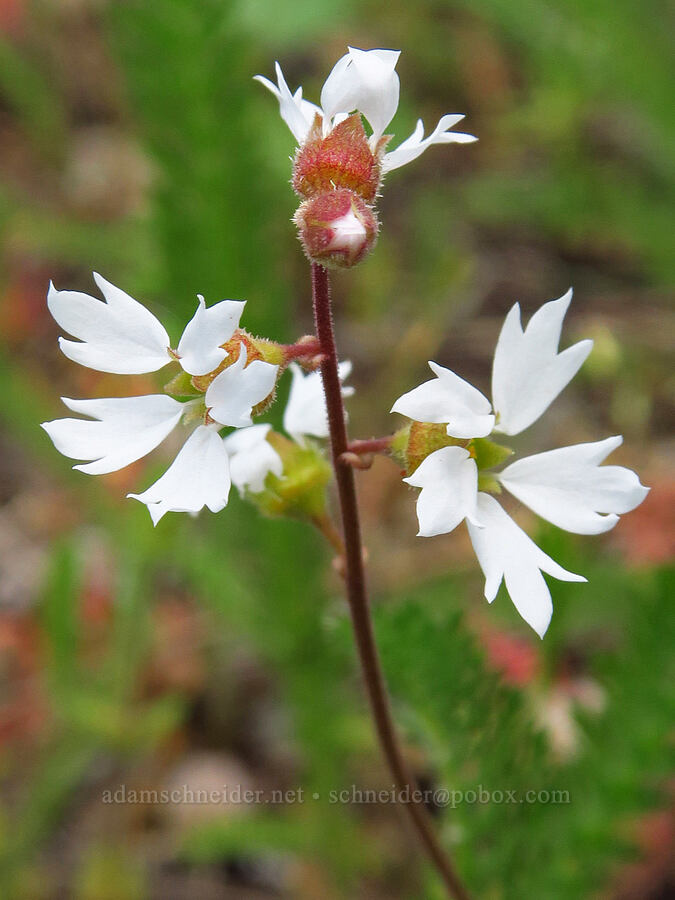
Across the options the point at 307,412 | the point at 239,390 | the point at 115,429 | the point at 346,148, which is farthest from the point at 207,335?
the point at 307,412

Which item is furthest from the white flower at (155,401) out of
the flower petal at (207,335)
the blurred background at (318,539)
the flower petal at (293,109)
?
the blurred background at (318,539)

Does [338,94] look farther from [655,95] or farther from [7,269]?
[7,269]

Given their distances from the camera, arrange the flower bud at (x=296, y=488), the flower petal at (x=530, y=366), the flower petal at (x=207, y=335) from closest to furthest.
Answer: the flower petal at (x=207, y=335)
the flower petal at (x=530, y=366)
the flower bud at (x=296, y=488)

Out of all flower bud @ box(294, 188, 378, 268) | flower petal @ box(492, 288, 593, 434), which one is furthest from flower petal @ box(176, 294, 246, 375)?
flower petal @ box(492, 288, 593, 434)

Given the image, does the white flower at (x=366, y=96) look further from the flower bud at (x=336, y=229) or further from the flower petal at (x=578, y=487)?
the flower petal at (x=578, y=487)

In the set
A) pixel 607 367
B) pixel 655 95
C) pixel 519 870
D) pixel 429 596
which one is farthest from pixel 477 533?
pixel 655 95
